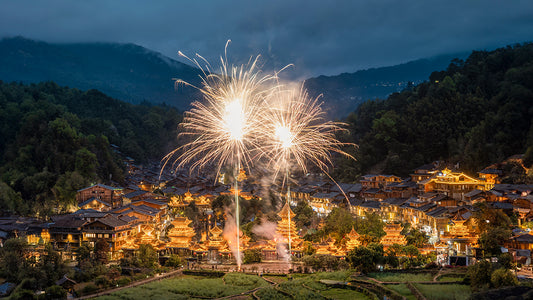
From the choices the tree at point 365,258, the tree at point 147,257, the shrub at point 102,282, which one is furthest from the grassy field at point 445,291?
the shrub at point 102,282

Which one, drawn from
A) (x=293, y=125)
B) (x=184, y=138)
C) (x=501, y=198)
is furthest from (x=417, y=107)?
(x=184, y=138)

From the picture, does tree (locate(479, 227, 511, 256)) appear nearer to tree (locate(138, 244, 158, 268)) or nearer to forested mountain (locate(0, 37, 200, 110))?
tree (locate(138, 244, 158, 268))

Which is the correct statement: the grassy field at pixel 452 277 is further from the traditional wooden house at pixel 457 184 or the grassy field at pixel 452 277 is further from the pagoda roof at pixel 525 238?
the traditional wooden house at pixel 457 184

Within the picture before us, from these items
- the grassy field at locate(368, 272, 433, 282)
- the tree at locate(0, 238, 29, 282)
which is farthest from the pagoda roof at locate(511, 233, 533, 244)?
the tree at locate(0, 238, 29, 282)

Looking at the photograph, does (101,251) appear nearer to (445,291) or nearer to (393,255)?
(393,255)

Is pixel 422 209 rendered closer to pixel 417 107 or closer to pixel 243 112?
pixel 243 112

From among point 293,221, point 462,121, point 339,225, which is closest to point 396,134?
point 462,121
